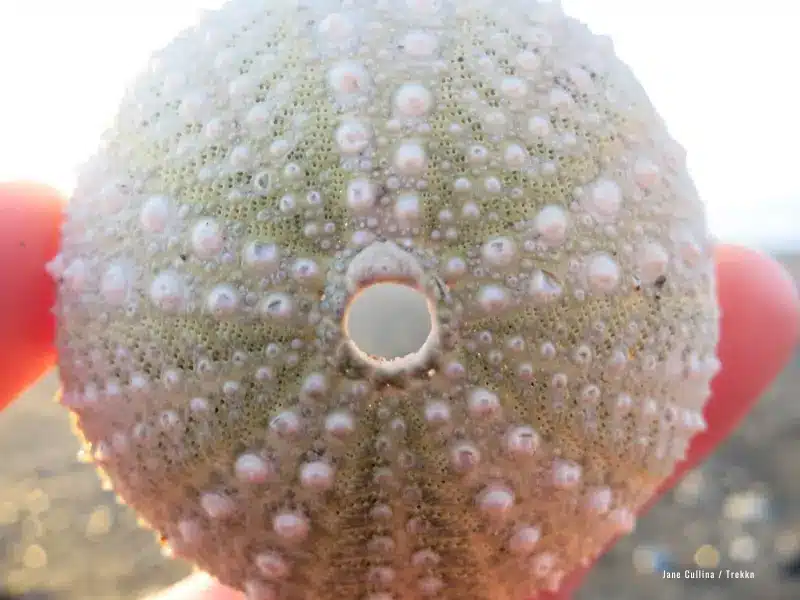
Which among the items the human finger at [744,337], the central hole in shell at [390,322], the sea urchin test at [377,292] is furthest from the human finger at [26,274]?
the human finger at [744,337]

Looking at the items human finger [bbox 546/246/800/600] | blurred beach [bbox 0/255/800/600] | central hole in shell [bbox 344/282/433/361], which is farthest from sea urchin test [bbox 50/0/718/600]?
blurred beach [bbox 0/255/800/600]

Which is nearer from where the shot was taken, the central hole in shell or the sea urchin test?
the sea urchin test

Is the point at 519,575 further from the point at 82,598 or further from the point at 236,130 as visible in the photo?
the point at 82,598

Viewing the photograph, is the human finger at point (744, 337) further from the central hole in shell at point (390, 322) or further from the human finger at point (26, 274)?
the human finger at point (26, 274)

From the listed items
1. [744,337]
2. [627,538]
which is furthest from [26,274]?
[627,538]

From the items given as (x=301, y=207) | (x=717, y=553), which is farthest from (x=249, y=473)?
(x=717, y=553)

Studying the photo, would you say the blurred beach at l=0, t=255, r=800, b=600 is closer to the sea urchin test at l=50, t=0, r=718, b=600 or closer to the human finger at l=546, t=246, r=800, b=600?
the human finger at l=546, t=246, r=800, b=600

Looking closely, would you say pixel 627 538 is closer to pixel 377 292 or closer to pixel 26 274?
pixel 377 292
